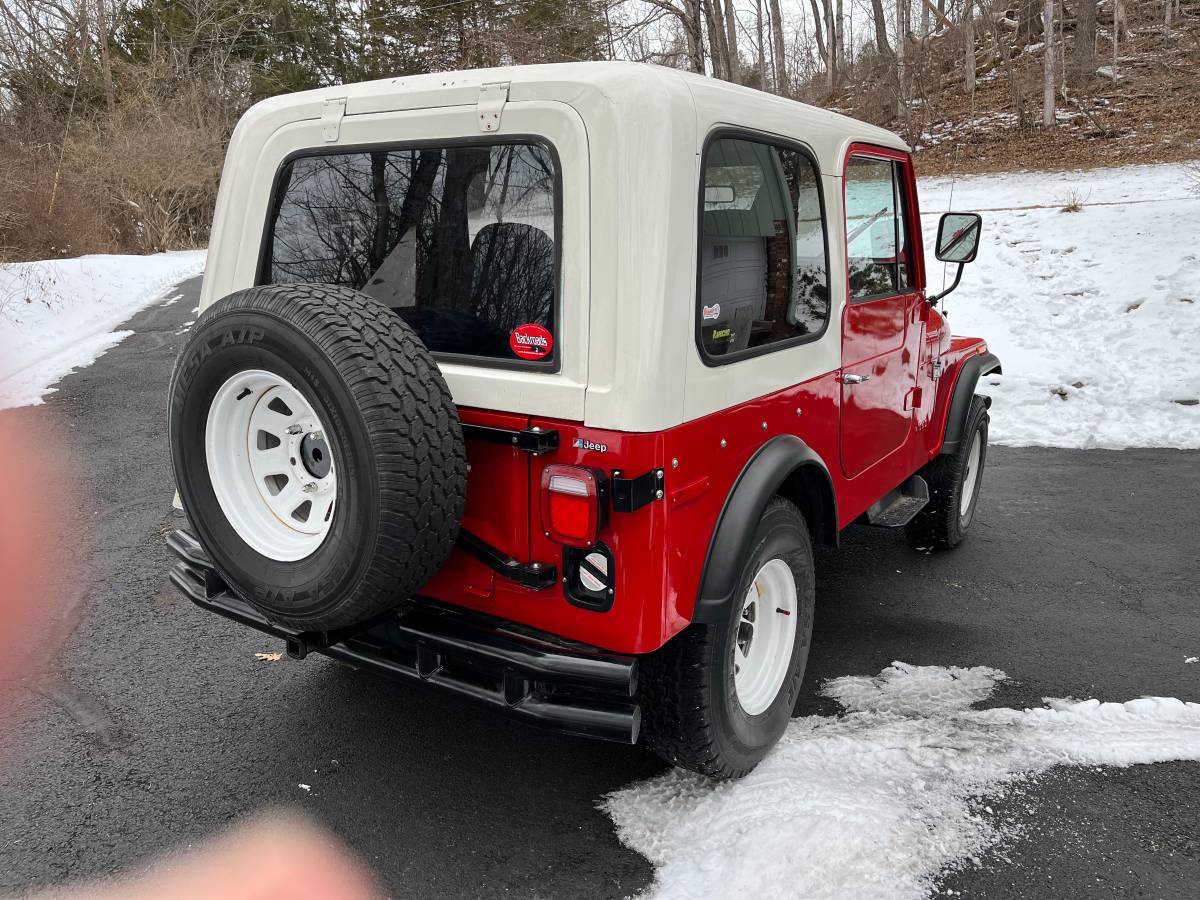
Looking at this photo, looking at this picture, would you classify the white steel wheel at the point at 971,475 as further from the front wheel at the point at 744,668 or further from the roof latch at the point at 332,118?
the roof latch at the point at 332,118

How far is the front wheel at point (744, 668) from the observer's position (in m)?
2.55

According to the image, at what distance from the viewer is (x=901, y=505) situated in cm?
419

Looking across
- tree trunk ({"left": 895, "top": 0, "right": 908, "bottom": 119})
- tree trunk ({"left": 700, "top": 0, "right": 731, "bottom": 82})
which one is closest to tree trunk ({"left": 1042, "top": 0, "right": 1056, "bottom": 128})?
tree trunk ({"left": 895, "top": 0, "right": 908, "bottom": 119})

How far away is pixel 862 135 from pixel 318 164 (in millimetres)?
2071

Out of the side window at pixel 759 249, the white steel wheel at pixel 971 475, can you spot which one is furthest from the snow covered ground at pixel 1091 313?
the side window at pixel 759 249

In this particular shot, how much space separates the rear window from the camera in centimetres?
237

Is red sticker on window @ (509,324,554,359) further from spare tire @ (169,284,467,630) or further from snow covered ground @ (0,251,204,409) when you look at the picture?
snow covered ground @ (0,251,204,409)

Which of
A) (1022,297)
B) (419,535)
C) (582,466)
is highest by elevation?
(1022,297)

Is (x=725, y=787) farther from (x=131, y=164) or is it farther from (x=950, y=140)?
(x=131, y=164)

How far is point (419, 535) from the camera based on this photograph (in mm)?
2195

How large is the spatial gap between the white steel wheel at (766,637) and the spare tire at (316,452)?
1116mm

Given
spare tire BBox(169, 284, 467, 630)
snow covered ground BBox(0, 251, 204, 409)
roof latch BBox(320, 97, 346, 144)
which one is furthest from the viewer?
snow covered ground BBox(0, 251, 204, 409)

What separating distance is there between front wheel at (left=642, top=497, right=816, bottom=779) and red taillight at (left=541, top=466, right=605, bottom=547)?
1.69 feet

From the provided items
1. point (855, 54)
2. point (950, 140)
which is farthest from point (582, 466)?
point (855, 54)
